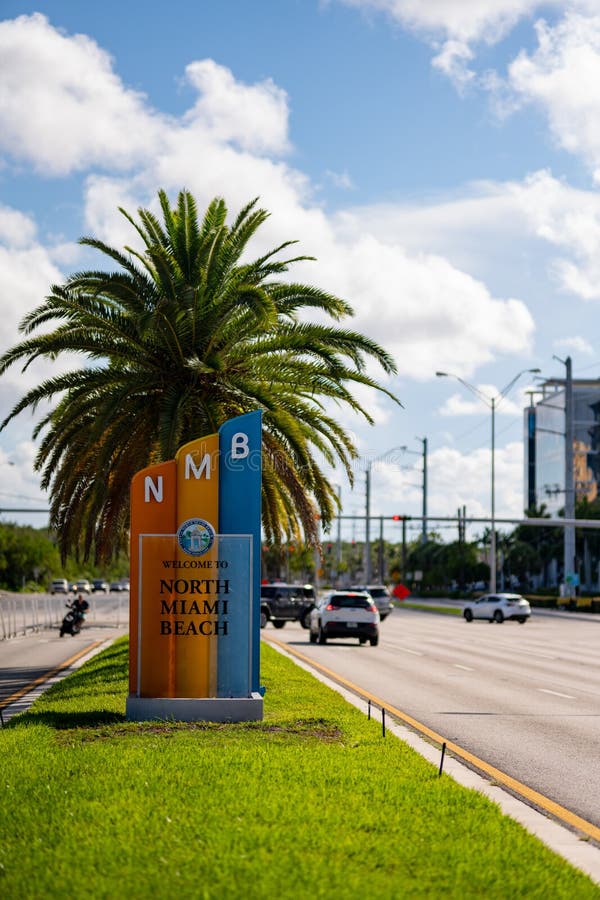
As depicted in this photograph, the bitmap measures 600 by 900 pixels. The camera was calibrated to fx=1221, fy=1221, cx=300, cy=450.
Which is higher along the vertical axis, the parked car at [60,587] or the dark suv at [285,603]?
the dark suv at [285,603]

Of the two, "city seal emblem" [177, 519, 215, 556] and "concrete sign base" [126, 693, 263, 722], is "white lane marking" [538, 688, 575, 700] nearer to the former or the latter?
"concrete sign base" [126, 693, 263, 722]

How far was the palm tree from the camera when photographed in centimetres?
2164

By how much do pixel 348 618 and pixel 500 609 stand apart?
28.1 metres

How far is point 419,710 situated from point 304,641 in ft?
71.1

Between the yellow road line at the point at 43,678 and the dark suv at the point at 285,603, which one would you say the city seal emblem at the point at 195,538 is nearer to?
the yellow road line at the point at 43,678

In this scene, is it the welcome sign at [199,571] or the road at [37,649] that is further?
the road at [37,649]

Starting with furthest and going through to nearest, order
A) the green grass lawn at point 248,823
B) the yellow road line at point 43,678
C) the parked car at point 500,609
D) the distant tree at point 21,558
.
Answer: the distant tree at point 21,558
the parked car at point 500,609
the yellow road line at point 43,678
the green grass lawn at point 248,823

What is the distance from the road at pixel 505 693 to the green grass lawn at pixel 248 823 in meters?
1.42

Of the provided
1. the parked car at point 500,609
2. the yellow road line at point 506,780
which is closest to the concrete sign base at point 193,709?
the yellow road line at point 506,780

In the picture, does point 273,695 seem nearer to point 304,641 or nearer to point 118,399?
point 118,399

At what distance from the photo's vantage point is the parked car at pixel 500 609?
6256 cm

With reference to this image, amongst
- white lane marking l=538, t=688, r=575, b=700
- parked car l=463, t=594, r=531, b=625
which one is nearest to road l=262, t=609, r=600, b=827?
white lane marking l=538, t=688, r=575, b=700

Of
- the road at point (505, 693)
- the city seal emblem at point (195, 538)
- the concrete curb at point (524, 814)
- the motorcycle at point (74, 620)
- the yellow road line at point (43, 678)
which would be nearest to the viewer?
the concrete curb at point (524, 814)

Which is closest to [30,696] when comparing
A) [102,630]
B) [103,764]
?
[103,764]
